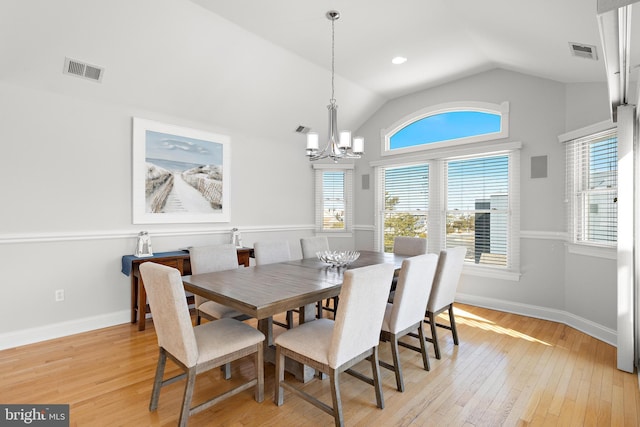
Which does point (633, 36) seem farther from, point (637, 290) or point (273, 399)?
point (273, 399)

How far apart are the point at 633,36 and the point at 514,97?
2.35 metres

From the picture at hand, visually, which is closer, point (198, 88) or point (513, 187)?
point (198, 88)

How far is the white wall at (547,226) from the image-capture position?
343 centimetres

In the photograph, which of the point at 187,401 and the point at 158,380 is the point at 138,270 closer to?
the point at 158,380

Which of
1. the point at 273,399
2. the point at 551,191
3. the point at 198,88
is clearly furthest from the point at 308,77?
the point at 273,399

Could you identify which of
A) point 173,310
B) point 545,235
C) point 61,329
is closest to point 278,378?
point 173,310

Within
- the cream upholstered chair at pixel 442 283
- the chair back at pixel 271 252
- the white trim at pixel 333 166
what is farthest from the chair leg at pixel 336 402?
the white trim at pixel 333 166

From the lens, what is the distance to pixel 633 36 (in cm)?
197

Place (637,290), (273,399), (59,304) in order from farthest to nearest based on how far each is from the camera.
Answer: (59,304), (637,290), (273,399)

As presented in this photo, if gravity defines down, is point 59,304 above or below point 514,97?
below

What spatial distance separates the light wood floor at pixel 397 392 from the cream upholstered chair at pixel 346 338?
0.68ft

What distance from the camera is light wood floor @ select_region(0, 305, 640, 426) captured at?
2055 mm

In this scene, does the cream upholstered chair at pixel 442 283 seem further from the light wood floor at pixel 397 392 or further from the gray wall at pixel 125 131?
the gray wall at pixel 125 131

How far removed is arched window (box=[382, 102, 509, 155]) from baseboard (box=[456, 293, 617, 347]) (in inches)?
87.2
